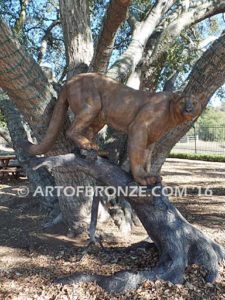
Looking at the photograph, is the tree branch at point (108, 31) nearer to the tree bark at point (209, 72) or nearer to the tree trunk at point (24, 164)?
the tree bark at point (209, 72)

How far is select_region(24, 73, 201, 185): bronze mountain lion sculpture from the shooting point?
315cm

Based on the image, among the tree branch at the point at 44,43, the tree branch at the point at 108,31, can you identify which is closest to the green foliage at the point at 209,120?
the tree branch at the point at 44,43

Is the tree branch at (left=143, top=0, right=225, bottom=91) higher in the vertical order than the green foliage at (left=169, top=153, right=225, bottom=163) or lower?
higher

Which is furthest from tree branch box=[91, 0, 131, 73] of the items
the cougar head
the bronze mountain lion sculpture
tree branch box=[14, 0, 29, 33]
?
tree branch box=[14, 0, 29, 33]

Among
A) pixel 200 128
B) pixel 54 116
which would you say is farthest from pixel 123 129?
pixel 200 128

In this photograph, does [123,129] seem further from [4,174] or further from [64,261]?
[4,174]

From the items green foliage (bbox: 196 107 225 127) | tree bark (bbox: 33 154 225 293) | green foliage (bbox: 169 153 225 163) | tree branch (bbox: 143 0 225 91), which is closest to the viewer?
tree bark (bbox: 33 154 225 293)

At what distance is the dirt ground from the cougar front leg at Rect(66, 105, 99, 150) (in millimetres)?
1247

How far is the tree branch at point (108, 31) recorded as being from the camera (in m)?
4.14

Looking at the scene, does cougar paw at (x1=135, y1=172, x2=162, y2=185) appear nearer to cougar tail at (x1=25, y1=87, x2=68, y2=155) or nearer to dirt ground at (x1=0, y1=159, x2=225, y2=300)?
dirt ground at (x1=0, y1=159, x2=225, y2=300)

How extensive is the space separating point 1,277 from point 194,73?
301 cm

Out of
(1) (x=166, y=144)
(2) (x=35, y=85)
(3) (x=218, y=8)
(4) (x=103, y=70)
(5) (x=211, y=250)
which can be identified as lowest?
(5) (x=211, y=250)

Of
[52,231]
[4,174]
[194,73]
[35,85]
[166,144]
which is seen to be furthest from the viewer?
[4,174]

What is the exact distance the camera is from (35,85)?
3.94m
